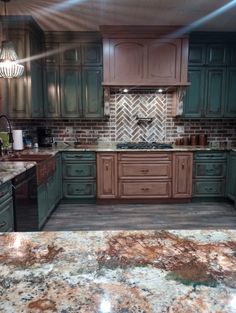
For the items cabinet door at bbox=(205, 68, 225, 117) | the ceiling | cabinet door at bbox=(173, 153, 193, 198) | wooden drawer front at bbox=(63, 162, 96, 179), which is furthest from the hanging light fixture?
cabinet door at bbox=(205, 68, 225, 117)

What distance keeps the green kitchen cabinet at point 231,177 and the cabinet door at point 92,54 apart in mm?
2549

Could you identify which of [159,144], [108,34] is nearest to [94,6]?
[108,34]

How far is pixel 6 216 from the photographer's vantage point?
212 centimetres

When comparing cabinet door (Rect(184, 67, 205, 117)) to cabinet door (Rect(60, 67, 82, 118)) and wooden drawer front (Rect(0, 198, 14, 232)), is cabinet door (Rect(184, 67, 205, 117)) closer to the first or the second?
cabinet door (Rect(60, 67, 82, 118))

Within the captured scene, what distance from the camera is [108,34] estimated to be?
3.96 meters

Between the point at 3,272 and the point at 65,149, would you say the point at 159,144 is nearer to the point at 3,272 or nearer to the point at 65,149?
the point at 65,149

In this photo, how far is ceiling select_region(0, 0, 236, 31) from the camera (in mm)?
3064

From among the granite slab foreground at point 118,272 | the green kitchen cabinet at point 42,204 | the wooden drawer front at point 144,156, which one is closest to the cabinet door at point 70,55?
the wooden drawer front at point 144,156

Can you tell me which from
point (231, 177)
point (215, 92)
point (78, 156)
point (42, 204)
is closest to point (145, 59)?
point (215, 92)

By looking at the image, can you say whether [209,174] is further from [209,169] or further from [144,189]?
[144,189]

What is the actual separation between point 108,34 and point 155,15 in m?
0.80

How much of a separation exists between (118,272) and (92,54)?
397cm

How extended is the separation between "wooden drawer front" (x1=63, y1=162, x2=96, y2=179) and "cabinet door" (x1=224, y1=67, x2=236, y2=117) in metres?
2.40

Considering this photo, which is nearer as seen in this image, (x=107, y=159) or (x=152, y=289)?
(x=152, y=289)
